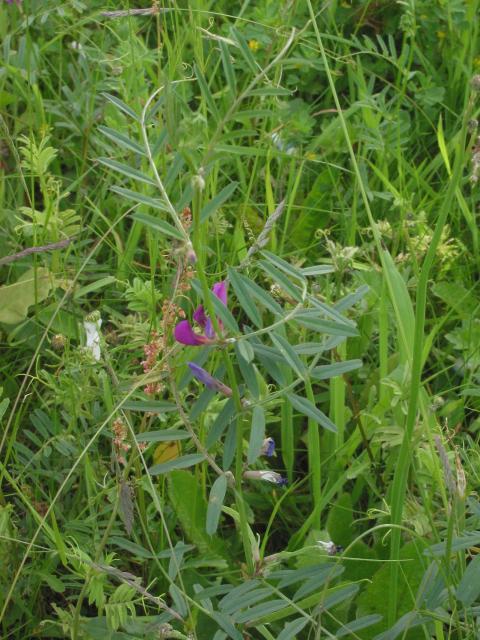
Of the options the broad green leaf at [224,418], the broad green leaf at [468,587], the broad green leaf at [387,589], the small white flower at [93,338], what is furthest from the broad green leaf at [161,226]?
the broad green leaf at [387,589]

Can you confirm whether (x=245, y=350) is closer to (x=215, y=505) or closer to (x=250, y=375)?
(x=250, y=375)

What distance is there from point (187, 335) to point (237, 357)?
0.27 ft

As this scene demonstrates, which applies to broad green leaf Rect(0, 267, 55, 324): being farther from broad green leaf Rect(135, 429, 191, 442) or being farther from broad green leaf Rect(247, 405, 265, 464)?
broad green leaf Rect(247, 405, 265, 464)

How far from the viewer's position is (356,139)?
235 centimetres

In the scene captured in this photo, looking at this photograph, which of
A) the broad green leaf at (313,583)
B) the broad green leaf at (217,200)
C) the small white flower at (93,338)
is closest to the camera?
the broad green leaf at (217,200)

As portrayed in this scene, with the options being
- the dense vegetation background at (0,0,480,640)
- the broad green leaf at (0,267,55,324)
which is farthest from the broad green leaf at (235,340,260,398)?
the broad green leaf at (0,267,55,324)

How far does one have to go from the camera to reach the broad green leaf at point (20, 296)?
6.16 ft

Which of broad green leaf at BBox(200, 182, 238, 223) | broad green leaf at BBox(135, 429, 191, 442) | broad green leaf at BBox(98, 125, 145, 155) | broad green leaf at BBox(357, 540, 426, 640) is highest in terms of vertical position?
broad green leaf at BBox(98, 125, 145, 155)

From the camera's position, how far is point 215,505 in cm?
117

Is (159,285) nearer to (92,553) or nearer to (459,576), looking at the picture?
(92,553)

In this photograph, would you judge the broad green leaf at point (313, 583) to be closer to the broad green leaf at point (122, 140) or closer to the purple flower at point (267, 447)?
the purple flower at point (267, 447)

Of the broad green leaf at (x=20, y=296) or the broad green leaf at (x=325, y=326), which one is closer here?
the broad green leaf at (x=325, y=326)

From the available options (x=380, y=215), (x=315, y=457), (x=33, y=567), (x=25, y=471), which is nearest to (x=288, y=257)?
(x=380, y=215)

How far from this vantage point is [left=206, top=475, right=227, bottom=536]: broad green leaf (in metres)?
1.14
